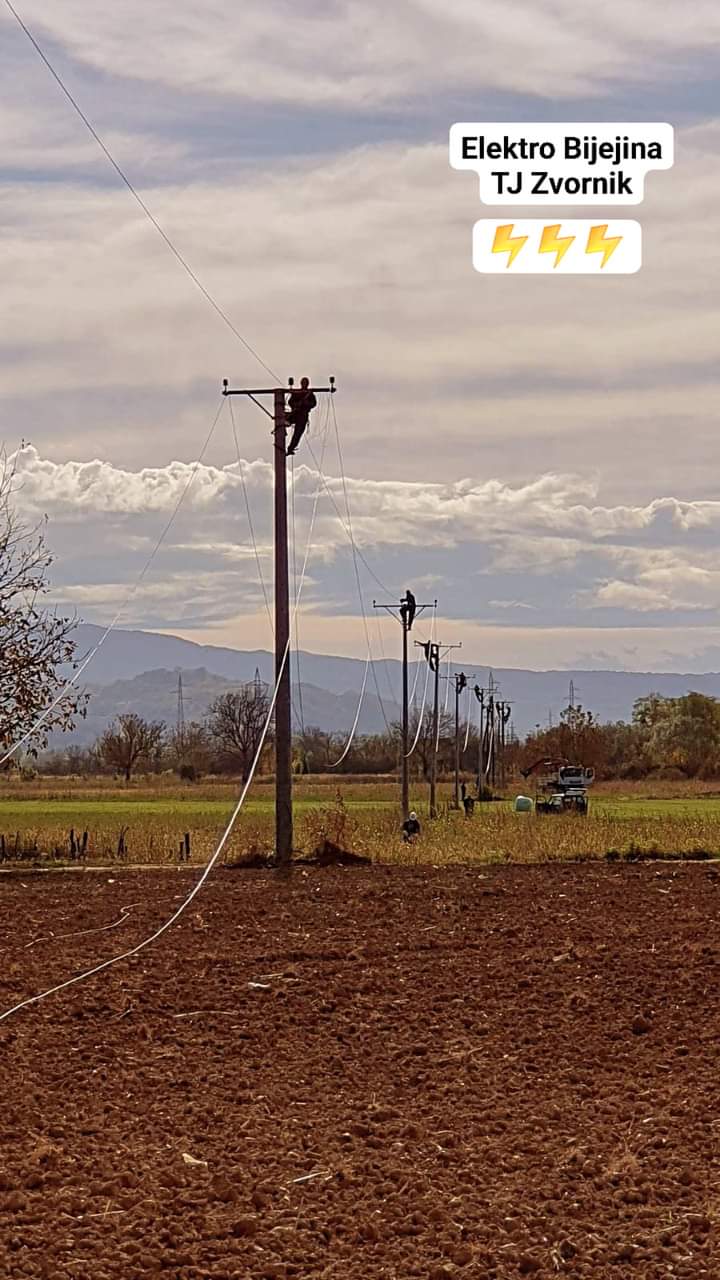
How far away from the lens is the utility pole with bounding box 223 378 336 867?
71.9 feet

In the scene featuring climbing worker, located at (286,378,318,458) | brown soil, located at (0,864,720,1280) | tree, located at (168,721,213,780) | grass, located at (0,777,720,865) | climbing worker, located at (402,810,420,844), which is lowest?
brown soil, located at (0,864,720,1280)

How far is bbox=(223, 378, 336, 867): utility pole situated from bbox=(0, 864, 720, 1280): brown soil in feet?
14.9

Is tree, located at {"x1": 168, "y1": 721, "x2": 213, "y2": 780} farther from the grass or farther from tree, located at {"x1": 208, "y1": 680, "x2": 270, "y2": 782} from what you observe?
the grass

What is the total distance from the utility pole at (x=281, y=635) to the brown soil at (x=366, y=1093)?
14.9 ft

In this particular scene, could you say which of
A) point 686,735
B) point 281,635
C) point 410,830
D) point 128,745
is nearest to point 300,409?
point 281,635

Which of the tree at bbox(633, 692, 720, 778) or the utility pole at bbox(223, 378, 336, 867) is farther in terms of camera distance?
the tree at bbox(633, 692, 720, 778)

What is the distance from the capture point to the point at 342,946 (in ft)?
46.8

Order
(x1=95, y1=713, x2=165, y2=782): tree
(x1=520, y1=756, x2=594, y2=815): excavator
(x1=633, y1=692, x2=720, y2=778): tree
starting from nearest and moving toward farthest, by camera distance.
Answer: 1. (x1=520, y1=756, x2=594, y2=815): excavator
2. (x1=95, y1=713, x2=165, y2=782): tree
3. (x1=633, y1=692, x2=720, y2=778): tree

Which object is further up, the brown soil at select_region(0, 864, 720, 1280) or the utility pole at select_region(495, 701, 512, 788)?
the utility pole at select_region(495, 701, 512, 788)

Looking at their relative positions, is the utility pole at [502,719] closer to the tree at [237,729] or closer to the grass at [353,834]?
the tree at [237,729]

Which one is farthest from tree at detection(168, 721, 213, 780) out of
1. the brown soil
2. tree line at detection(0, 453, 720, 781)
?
the brown soil

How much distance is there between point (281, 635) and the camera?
874 inches

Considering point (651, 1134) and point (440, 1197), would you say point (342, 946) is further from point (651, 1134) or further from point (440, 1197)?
point (440, 1197)

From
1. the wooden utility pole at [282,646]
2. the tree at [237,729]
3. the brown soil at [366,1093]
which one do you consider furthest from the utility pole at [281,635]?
the tree at [237,729]
